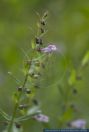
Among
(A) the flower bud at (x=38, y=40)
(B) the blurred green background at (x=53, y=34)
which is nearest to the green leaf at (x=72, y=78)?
(A) the flower bud at (x=38, y=40)

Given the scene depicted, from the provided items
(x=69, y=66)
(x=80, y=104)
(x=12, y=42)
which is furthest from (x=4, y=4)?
(x=69, y=66)

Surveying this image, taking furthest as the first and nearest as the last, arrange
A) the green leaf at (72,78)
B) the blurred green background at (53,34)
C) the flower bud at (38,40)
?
the blurred green background at (53,34), the green leaf at (72,78), the flower bud at (38,40)

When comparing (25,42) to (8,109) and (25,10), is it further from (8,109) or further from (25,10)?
(8,109)

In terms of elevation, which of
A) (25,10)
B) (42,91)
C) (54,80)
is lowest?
(54,80)

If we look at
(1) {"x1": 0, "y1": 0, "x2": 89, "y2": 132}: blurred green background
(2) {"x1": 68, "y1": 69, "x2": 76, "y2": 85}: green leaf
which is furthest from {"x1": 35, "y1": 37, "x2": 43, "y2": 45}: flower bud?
(1) {"x1": 0, "y1": 0, "x2": 89, "y2": 132}: blurred green background

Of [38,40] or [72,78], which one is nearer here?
[38,40]

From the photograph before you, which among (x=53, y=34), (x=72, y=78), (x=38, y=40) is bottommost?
(x=38, y=40)

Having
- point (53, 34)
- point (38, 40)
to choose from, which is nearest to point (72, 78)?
point (38, 40)

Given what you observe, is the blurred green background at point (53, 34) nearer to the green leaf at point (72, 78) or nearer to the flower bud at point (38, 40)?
the green leaf at point (72, 78)

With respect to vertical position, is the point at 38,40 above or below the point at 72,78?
below

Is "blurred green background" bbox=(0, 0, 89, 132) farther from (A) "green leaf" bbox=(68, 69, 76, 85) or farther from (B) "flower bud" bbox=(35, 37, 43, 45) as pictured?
(B) "flower bud" bbox=(35, 37, 43, 45)

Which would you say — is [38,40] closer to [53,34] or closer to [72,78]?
[72,78]
